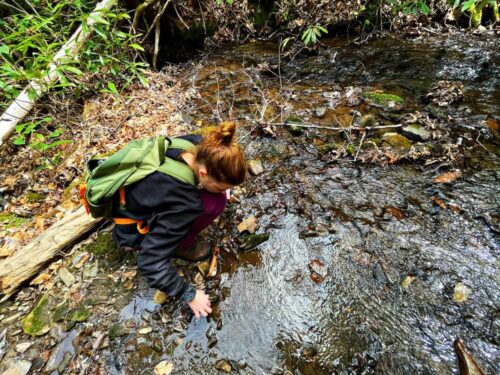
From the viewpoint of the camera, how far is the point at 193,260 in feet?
9.73

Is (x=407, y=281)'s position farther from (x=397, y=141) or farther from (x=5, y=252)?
(x=5, y=252)

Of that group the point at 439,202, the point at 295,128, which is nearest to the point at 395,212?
the point at 439,202

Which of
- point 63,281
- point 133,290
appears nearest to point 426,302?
point 133,290

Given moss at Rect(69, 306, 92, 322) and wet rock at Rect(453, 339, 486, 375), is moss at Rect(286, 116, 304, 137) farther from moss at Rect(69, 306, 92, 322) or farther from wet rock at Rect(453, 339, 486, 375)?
moss at Rect(69, 306, 92, 322)

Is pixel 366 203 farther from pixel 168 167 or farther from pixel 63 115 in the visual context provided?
pixel 63 115

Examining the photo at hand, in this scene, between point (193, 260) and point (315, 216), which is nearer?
point (193, 260)

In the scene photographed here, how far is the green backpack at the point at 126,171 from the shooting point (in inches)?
86.9

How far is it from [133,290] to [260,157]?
218cm

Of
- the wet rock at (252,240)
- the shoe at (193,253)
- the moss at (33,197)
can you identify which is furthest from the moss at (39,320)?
the wet rock at (252,240)

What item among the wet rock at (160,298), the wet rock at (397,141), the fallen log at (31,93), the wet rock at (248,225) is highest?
the fallen log at (31,93)

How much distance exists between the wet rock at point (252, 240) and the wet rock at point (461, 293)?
5.48 ft

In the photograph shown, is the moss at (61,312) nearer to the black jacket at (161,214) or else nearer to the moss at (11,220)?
the black jacket at (161,214)

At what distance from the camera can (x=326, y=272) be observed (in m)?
2.76

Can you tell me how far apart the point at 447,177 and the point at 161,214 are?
3.13 meters
